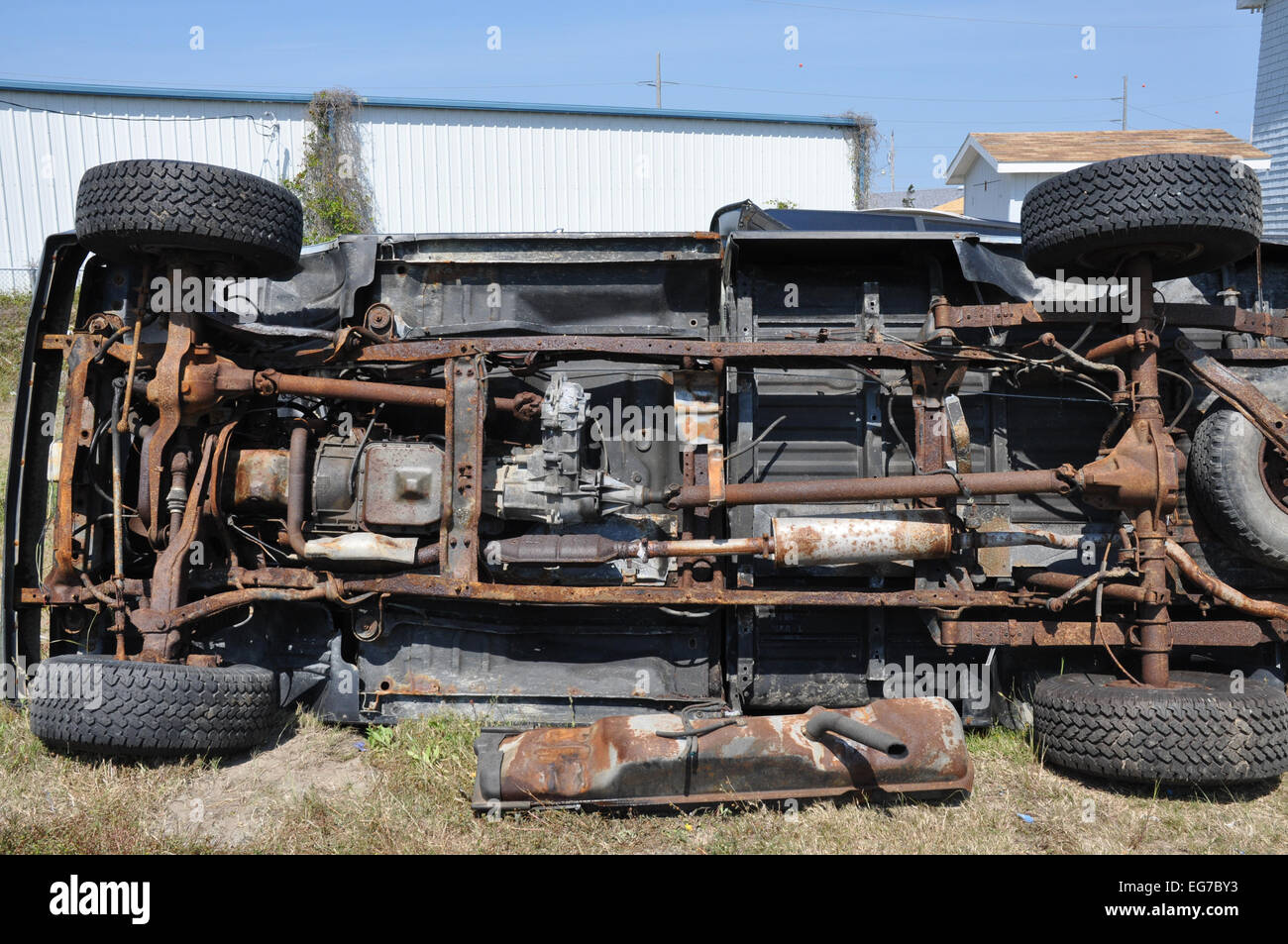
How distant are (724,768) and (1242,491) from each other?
8.46 feet

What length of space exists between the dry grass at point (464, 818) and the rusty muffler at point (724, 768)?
82mm

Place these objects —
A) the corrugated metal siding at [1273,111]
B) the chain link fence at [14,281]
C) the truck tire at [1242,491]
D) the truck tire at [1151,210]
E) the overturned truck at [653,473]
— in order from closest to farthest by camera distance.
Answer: the truck tire at [1151,210]
the overturned truck at [653,473]
the truck tire at [1242,491]
the chain link fence at [14,281]
the corrugated metal siding at [1273,111]

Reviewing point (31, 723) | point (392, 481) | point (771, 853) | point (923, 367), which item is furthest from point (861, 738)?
point (31, 723)

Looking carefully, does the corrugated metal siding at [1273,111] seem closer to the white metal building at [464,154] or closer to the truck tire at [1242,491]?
the white metal building at [464,154]

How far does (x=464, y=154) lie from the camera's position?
50.6 ft

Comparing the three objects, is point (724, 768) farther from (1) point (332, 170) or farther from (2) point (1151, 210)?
(1) point (332, 170)

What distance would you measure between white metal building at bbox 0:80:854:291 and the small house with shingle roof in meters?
2.88

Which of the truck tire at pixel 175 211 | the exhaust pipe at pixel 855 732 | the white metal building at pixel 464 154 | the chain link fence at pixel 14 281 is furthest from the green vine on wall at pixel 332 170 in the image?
the exhaust pipe at pixel 855 732

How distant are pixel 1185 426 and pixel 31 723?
5.31 metres

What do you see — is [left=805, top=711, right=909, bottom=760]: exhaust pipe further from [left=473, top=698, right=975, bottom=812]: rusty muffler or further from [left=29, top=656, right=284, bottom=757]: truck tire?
[left=29, top=656, right=284, bottom=757]: truck tire

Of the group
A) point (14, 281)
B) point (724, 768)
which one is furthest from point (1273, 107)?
point (14, 281)

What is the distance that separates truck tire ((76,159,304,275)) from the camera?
3830 mm

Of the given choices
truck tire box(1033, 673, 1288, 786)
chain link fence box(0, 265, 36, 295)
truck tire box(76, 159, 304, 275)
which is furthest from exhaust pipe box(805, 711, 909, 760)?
chain link fence box(0, 265, 36, 295)

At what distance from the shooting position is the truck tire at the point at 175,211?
12.6 ft
